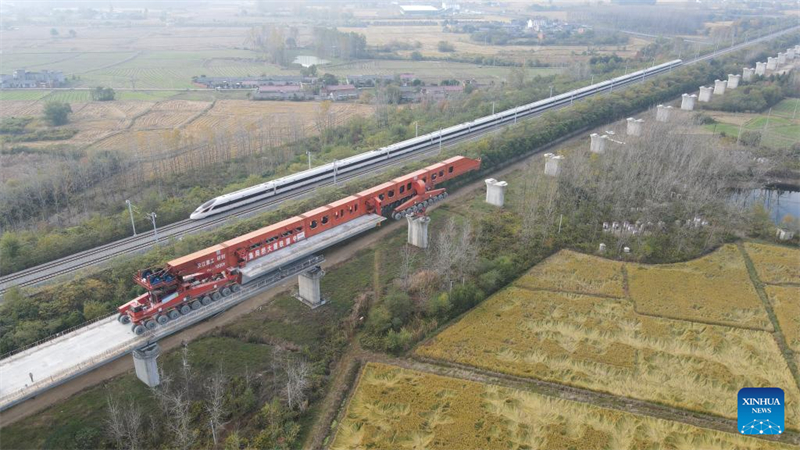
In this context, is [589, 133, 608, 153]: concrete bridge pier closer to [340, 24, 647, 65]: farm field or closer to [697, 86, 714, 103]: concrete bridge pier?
[697, 86, 714, 103]: concrete bridge pier

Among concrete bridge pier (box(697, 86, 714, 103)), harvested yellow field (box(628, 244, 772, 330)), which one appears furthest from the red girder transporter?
concrete bridge pier (box(697, 86, 714, 103))

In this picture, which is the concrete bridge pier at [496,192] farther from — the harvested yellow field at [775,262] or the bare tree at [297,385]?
the bare tree at [297,385]

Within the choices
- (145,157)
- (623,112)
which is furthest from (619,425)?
(623,112)

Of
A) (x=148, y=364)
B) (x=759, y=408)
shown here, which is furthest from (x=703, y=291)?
(x=148, y=364)

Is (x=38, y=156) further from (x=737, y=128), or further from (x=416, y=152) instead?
(x=737, y=128)

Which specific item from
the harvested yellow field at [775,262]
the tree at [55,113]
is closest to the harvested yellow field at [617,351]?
the harvested yellow field at [775,262]

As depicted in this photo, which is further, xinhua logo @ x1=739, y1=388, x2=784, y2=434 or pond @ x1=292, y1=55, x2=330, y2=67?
pond @ x1=292, y1=55, x2=330, y2=67
